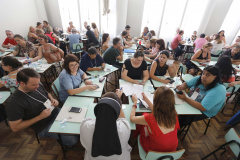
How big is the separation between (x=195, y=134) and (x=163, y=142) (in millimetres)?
1763

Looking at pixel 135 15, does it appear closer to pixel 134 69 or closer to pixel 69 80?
pixel 134 69

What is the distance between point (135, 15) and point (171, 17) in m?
2.47

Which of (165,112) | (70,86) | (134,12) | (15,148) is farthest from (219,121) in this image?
(134,12)

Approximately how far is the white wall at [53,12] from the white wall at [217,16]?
9489 millimetres

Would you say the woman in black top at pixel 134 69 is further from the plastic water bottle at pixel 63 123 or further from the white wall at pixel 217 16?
the white wall at pixel 217 16

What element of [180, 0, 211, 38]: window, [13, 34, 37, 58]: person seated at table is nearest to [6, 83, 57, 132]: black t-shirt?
[13, 34, 37, 58]: person seated at table

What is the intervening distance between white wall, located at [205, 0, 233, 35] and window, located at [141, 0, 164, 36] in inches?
124

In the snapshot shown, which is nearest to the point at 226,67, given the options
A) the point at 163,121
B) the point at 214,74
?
the point at 214,74

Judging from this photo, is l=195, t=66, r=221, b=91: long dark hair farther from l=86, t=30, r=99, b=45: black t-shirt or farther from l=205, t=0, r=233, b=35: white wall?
l=205, t=0, r=233, b=35: white wall

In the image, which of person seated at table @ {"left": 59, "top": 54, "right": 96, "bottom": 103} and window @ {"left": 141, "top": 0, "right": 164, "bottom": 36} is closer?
person seated at table @ {"left": 59, "top": 54, "right": 96, "bottom": 103}

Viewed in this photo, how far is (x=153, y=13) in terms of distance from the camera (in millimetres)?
7812

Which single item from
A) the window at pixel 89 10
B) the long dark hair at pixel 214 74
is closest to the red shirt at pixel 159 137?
the long dark hair at pixel 214 74

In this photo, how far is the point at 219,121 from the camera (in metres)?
2.96

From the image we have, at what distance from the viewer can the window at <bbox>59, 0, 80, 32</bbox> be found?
7.33 m
